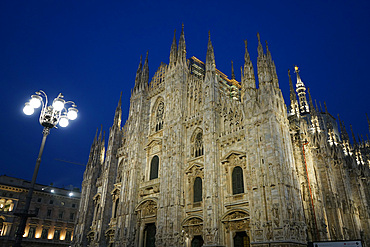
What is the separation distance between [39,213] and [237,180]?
42550 mm

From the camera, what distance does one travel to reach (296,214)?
20.2 metres

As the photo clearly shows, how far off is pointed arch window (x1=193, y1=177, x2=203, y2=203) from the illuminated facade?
9cm

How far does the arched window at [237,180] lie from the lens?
2402 cm

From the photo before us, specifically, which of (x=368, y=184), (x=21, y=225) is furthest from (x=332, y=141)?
(x=21, y=225)

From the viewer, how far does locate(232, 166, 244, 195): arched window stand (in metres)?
24.0

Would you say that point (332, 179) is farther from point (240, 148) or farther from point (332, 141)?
point (240, 148)

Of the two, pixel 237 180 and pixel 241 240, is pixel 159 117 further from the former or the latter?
pixel 241 240

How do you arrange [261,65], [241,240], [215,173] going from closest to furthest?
[241,240], [215,173], [261,65]

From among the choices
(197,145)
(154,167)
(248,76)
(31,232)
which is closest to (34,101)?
(197,145)

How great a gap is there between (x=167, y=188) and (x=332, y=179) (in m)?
19.2

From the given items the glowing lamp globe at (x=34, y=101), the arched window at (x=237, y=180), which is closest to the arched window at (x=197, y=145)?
the arched window at (x=237, y=180)

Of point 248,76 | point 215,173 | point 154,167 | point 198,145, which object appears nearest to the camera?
point 215,173

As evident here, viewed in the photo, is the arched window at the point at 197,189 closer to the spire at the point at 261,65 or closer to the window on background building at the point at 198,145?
the window on background building at the point at 198,145

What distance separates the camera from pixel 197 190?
89.2 ft
